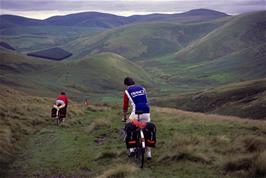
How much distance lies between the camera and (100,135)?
66.2ft

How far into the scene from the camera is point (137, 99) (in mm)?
13422

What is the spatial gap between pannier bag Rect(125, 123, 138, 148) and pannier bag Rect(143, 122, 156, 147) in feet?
1.21

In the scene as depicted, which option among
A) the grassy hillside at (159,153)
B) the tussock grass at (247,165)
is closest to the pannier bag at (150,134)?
the grassy hillside at (159,153)

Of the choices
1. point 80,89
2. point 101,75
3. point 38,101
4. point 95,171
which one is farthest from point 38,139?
point 101,75

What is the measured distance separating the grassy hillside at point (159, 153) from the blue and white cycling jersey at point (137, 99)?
71.5 inches

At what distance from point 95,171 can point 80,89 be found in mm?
149767

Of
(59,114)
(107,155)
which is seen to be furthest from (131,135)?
(59,114)

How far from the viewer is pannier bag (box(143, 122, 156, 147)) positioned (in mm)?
13212

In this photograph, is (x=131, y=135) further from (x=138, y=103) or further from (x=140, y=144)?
(x=138, y=103)

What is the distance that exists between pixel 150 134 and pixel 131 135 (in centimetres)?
66

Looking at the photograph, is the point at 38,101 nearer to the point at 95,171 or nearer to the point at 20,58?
the point at 95,171

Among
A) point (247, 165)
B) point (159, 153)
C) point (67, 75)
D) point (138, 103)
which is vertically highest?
point (138, 103)

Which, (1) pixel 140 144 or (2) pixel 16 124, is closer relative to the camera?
(1) pixel 140 144

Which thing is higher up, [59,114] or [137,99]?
[137,99]
